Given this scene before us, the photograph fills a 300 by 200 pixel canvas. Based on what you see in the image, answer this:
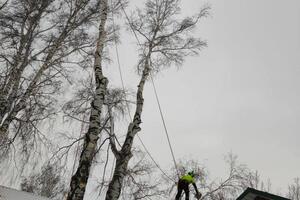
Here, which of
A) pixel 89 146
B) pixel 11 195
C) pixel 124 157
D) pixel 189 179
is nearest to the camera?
pixel 89 146

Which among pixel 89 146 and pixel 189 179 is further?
pixel 189 179

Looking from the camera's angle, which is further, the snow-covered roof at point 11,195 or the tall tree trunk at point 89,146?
the snow-covered roof at point 11,195

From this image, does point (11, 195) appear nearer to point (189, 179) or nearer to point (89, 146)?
point (89, 146)

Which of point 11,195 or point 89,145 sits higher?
point 89,145

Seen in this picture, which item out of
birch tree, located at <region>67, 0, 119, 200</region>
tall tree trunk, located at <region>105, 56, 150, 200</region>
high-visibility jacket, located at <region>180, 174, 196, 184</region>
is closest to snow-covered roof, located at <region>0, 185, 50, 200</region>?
tall tree trunk, located at <region>105, 56, 150, 200</region>

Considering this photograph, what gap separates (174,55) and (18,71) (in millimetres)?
5906

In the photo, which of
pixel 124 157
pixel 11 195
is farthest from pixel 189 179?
pixel 11 195

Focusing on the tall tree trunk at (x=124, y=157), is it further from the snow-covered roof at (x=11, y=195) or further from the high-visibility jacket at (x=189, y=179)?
the snow-covered roof at (x=11, y=195)

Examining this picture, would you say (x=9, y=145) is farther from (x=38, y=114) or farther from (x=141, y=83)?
(x=141, y=83)

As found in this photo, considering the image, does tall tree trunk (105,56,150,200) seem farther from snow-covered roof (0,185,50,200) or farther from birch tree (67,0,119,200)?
snow-covered roof (0,185,50,200)

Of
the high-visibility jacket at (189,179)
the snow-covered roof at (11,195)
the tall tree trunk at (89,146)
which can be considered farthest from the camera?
the snow-covered roof at (11,195)

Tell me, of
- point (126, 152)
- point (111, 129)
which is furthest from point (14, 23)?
point (126, 152)

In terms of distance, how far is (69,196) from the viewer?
6129 millimetres

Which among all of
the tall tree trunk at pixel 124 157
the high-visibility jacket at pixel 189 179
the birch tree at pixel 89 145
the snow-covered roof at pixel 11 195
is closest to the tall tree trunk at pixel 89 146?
the birch tree at pixel 89 145
